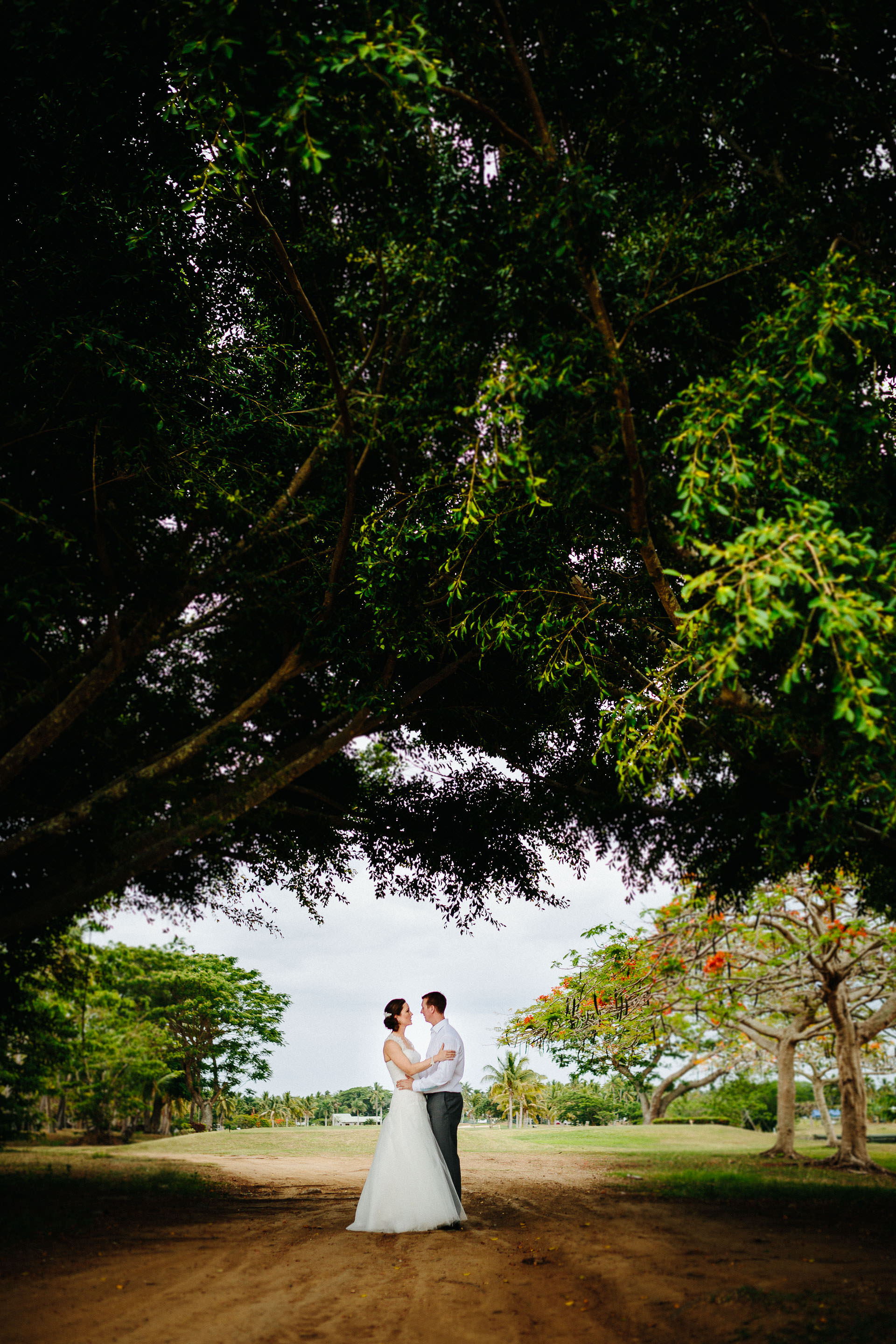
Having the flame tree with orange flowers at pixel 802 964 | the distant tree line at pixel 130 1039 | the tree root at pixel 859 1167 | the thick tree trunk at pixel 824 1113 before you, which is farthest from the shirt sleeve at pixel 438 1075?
the thick tree trunk at pixel 824 1113

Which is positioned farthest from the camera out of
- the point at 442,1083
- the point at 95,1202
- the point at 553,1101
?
the point at 553,1101

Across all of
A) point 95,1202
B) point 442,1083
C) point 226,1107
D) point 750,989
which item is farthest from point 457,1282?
point 226,1107

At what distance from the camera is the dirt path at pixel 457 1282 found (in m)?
4.11

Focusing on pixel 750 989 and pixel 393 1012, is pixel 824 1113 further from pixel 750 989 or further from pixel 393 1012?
pixel 393 1012

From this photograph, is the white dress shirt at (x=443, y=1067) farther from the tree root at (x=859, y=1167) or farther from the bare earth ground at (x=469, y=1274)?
the tree root at (x=859, y=1167)

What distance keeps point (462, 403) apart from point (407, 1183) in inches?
236

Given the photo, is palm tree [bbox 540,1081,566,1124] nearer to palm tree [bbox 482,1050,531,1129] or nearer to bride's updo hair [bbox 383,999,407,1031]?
palm tree [bbox 482,1050,531,1129]

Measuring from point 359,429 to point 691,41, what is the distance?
3486mm

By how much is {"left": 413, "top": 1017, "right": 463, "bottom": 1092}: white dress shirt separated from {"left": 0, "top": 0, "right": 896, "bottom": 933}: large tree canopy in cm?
258

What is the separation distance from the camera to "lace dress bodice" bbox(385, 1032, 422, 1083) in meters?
7.18

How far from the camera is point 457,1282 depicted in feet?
16.5

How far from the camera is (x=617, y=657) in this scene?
7.95 meters

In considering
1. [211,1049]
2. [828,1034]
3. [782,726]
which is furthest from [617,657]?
[211,1049]

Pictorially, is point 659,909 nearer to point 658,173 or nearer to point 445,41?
point 658,173
